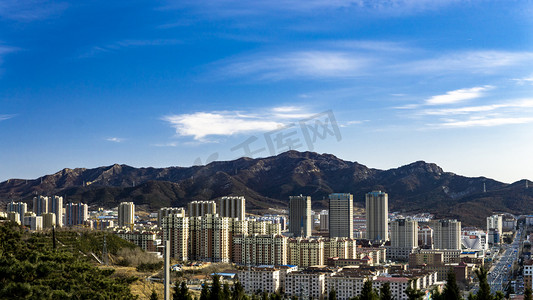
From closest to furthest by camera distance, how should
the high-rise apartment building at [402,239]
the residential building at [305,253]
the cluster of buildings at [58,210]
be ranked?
the residential building at [305,253]
the high-rise apartment building at [402,239]
the cluster of buildings at [58,210]

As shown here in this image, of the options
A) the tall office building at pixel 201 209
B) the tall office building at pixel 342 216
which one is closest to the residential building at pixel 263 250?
the tall office building at pixel 201 209

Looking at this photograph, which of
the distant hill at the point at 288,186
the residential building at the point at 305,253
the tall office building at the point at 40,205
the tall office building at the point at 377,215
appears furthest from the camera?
the distant hill at the point at 288,186

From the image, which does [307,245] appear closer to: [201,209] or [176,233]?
[176,233]

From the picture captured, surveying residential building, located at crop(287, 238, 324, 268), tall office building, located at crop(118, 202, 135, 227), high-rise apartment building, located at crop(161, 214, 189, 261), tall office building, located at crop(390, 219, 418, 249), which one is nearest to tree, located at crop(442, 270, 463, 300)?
residential building, located at crop(287, 238, 324, 268)

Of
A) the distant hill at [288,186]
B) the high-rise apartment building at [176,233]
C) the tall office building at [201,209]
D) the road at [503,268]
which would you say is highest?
the distant hill at [288,186]

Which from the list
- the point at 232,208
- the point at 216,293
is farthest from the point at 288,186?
the point at 216,293

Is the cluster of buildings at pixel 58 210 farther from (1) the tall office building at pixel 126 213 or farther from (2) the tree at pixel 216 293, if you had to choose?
(2) the tree at pixel 216 293

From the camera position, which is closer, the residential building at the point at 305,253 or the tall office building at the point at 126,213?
the residential building at the point at 305,253
